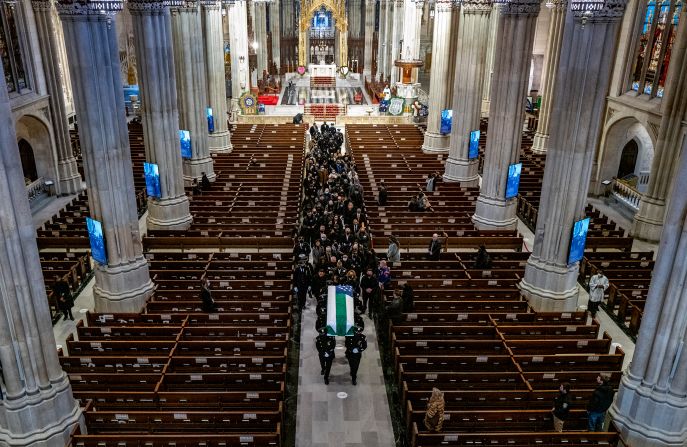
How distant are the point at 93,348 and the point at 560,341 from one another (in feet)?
32.9

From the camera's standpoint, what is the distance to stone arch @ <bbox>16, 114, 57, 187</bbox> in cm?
2264

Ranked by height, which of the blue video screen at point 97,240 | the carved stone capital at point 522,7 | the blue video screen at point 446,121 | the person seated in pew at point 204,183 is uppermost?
the carved stone capital at point 522,7

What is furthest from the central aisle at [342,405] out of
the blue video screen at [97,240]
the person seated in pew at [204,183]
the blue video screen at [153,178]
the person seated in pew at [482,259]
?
the person seated in pew at [204,183]

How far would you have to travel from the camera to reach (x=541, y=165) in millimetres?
26828

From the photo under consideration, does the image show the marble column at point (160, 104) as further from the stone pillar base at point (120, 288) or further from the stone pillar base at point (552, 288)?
the stone pillar base at point (552, 288)

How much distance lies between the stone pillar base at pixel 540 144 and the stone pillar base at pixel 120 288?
22.3 metres

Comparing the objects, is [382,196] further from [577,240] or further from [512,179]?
[577,240]

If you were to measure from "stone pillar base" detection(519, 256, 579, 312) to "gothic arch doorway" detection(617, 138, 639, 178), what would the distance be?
1394cm

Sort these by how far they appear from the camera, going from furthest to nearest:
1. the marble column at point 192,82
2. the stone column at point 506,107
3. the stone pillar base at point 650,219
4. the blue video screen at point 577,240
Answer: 1. the marble column at point 192,82
2. the stone pillar base at point 650,219
3. the stone column at point 506,107
4. the blue video screen at point 577,240

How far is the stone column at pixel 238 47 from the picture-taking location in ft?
116

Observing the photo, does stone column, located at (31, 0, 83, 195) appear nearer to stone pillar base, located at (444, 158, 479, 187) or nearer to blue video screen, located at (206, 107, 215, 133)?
blue video screen, located at (206, 107, 215, 133)

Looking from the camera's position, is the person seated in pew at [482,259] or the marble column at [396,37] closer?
the person seated in pew at [482,259]

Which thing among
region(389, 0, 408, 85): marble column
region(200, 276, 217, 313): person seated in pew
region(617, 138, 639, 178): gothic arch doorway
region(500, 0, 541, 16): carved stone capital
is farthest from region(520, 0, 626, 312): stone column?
region(389, 0, 408, 85): marble column

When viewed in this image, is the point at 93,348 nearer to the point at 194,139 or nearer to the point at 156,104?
the point at 156,104
